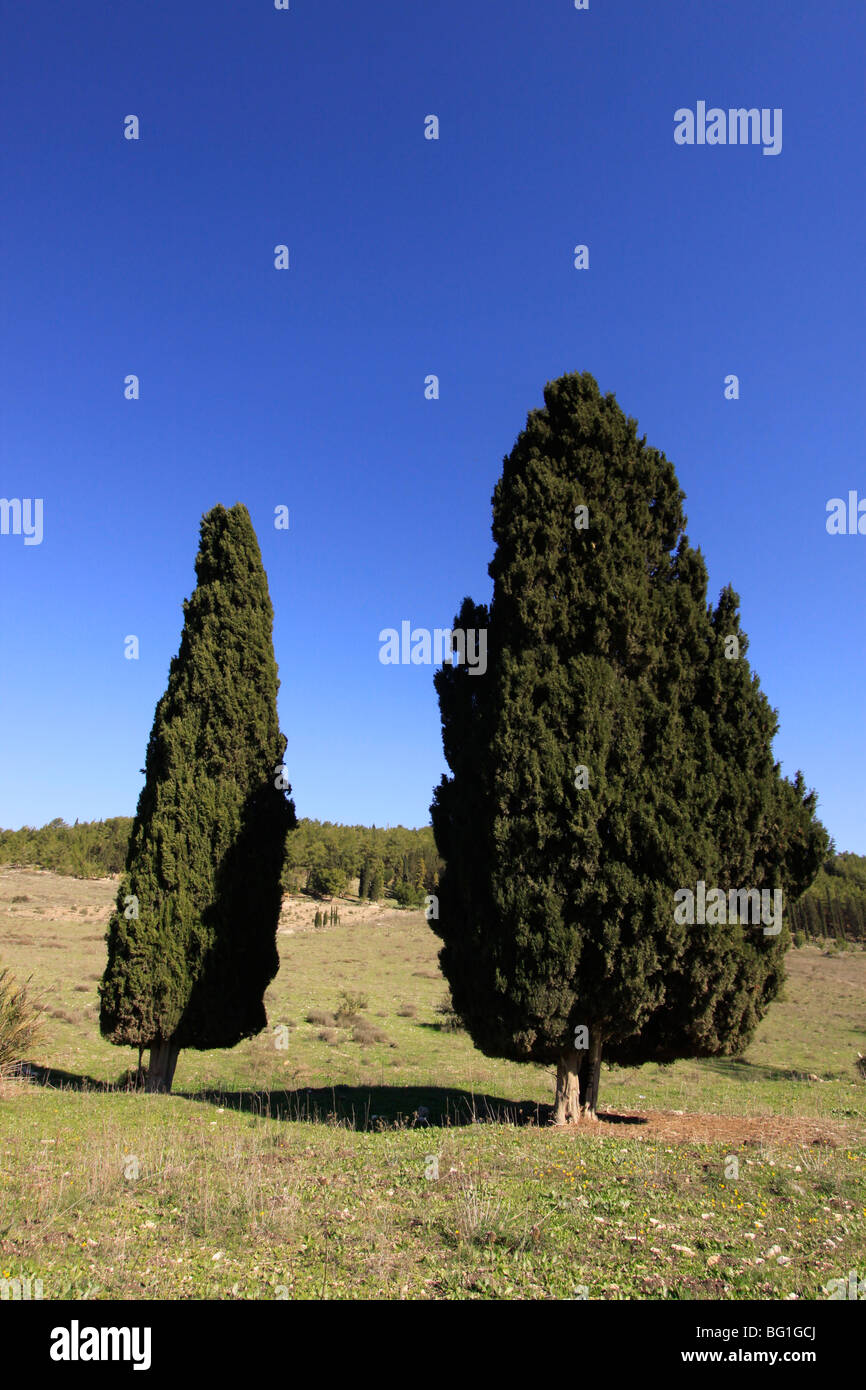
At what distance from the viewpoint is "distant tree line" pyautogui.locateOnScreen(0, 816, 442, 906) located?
8919 centimetres

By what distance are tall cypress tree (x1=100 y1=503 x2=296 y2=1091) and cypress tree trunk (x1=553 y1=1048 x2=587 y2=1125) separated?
20.0ft

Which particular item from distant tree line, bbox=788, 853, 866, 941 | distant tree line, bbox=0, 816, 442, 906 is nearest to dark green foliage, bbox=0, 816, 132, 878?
distant tree line, bbox=0, 816, 442, 906

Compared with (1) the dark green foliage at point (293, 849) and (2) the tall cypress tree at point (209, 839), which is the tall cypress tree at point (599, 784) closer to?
(2) the tall cypress tree at point (209, 839)

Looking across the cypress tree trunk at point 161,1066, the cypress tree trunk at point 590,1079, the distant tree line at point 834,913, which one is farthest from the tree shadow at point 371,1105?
the distant tree line at point 834,913

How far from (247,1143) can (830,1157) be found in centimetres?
693

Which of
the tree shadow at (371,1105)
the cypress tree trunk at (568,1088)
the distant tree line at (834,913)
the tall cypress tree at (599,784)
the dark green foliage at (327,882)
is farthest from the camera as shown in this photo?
the distant tree line at (834,913)

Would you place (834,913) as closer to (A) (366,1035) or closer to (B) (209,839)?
(A) (366,1035)

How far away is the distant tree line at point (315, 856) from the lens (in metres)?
89.2

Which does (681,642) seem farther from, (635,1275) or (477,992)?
(635,1275)

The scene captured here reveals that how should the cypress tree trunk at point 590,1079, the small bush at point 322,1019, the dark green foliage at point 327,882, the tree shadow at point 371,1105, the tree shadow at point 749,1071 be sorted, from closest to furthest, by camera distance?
1. the cypress tree trunk at point 590,1079
2. the tree shadow at point 371,1105
3. the tree shadow at point 749,1071
4. the small bush at point 322,1019
5. the dark green foliage at point 327,882

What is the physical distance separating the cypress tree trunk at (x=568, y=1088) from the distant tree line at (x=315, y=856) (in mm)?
72555

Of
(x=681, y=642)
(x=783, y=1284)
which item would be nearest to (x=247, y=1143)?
(x=783, y=1284)

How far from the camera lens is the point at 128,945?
1347 centimetres

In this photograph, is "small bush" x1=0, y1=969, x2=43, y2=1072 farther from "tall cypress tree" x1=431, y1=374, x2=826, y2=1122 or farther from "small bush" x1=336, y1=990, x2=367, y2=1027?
"small bush" x1=336, y1=990, x2=367, y2=1027
